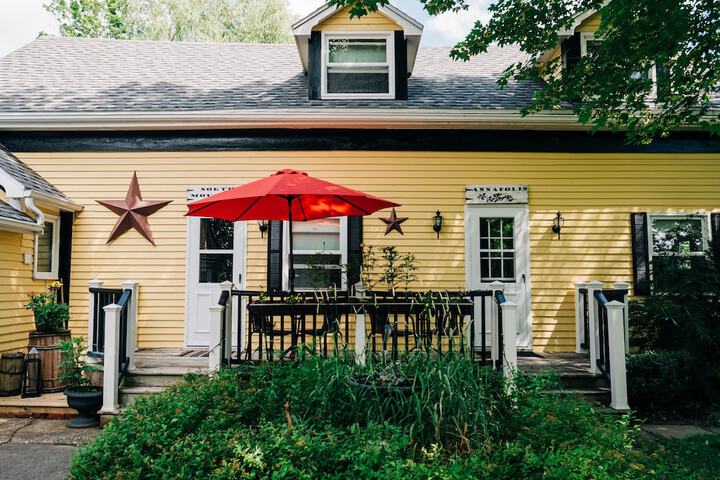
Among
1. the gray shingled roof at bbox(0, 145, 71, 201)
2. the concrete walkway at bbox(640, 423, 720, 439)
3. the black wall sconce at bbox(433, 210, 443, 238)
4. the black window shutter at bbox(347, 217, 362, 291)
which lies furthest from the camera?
the black wall sconce at bbox(433, 210, 443, 238)

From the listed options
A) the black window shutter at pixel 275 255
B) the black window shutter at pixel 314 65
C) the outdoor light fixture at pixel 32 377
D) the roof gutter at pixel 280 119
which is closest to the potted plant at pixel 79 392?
the outdoor light fixture at pixel 32 377

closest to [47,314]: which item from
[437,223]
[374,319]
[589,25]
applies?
[374,319]

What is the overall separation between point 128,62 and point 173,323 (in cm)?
524

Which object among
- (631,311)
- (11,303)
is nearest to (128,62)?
(11,303)

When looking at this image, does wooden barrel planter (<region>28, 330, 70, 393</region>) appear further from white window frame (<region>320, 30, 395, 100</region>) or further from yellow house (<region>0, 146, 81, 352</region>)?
white window frame (<region>320, 30, 395, 100</region>)

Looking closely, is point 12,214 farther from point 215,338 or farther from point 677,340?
point 677,340

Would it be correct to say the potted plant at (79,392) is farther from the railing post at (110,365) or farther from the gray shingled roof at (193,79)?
the gray shingled roof at (193,79)

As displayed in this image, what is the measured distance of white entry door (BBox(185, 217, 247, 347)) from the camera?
7051 mm

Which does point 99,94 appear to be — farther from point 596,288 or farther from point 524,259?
point 596,288

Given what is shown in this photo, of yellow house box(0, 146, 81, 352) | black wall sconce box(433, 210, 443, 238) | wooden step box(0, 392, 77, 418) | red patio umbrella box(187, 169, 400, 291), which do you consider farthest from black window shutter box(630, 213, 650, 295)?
yellow house box(0, 146, 81, 352)

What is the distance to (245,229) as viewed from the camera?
23.6ft

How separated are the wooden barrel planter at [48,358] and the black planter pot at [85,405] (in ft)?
3.27

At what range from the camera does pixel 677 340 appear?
592 cm

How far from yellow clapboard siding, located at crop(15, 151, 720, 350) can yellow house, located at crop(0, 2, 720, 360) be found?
0.07ft
